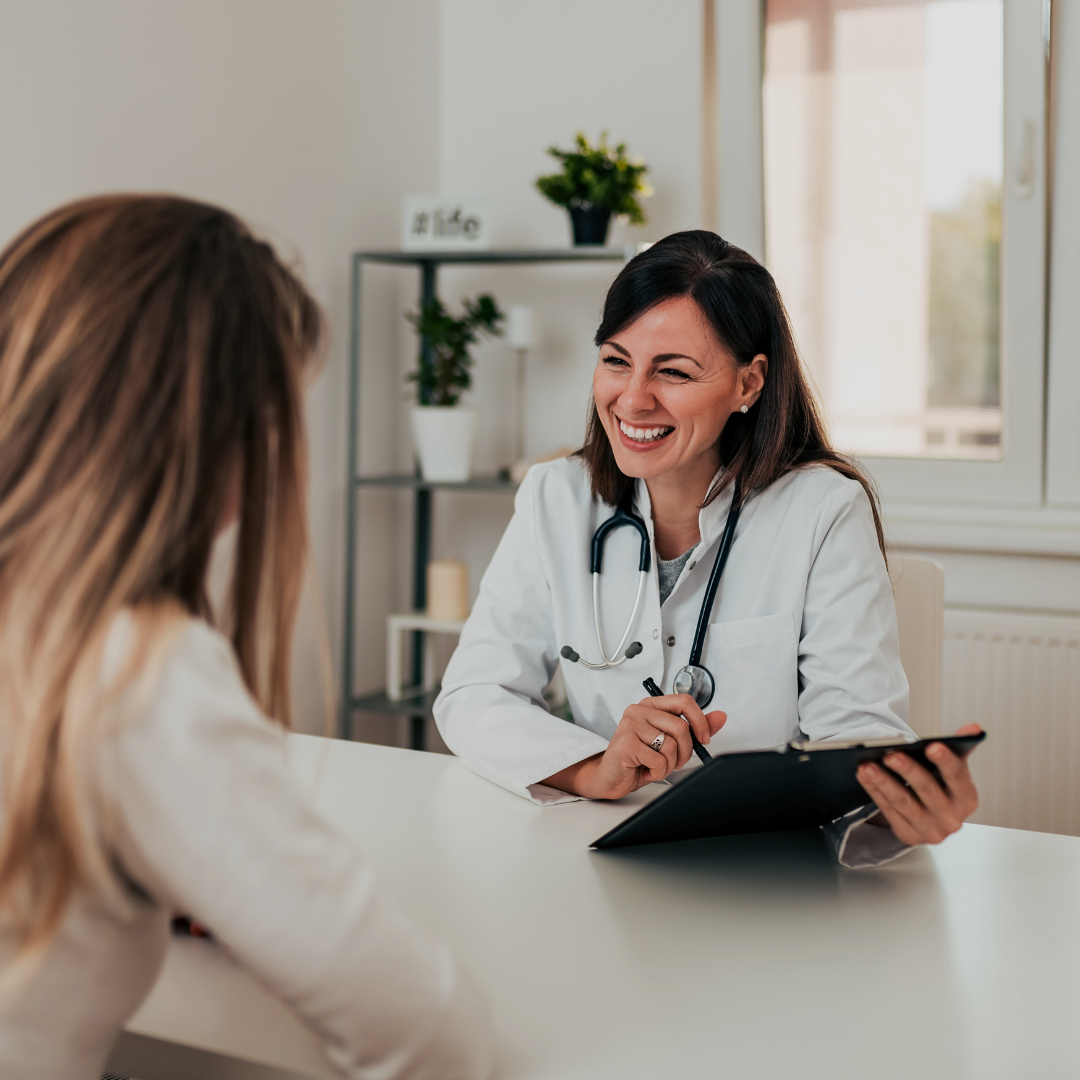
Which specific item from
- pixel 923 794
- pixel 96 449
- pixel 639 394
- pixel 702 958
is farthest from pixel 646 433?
pixel 96 449

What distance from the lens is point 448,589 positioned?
2871mm

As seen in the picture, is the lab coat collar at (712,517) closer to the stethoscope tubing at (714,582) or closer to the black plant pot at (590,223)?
the stethoscope tubing at (714,582)

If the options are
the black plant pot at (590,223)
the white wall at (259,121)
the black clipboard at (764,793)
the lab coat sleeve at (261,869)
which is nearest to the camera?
the lab coat sleeve at (261,869)

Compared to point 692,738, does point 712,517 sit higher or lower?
higher

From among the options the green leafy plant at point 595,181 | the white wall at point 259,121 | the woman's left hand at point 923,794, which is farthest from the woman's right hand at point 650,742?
the green leafy plant at point 595,181

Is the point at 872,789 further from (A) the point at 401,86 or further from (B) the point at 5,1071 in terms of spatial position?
(A) the point at 401,86

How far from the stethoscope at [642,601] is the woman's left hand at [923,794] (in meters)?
0.40

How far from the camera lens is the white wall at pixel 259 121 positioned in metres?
2.05

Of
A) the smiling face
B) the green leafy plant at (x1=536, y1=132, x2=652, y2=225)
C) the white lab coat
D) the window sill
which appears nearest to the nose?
the smiling face

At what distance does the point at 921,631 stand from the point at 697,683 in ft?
1.00

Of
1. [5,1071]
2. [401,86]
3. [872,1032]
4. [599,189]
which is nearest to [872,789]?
[872,1032]

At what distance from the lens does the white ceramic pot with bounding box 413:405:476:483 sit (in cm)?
279

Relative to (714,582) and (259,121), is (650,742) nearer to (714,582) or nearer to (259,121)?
(714,582)

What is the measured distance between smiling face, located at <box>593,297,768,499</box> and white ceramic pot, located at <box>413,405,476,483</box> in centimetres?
133
